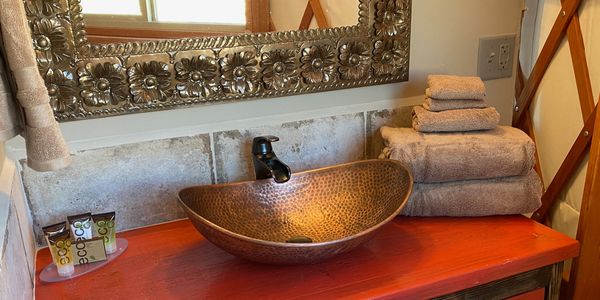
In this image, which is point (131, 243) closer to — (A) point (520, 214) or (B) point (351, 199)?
(B) point (351, 199)

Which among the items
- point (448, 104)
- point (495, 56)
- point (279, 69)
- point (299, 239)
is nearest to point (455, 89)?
point (448, 104)

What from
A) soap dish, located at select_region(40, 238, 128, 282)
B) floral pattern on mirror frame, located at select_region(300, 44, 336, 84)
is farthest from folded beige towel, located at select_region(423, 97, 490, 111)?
soap dish, located at select_region(40, 238, 128, 282)

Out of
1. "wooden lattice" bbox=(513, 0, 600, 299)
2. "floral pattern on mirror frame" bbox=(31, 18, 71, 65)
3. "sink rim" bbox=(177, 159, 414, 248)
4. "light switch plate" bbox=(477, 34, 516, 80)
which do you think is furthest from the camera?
"light switch plate" bbox=(477, 34, 516, 80)

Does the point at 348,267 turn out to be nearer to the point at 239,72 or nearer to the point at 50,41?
the point at 239,72

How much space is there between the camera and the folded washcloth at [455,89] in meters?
1.32

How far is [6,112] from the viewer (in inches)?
27.2

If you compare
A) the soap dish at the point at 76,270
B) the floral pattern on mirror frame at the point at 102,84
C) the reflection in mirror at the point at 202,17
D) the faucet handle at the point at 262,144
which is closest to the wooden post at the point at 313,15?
the reflection in mirror at the point at 202,17

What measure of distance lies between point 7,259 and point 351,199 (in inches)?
30.4

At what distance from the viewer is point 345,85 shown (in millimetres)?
1403

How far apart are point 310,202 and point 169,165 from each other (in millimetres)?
A: 363

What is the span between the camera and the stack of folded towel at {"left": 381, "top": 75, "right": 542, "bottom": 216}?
4.19 feet

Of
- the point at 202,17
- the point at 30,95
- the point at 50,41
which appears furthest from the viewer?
the point at 202,17

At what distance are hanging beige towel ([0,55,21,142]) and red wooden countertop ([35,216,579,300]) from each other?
18.9 inches

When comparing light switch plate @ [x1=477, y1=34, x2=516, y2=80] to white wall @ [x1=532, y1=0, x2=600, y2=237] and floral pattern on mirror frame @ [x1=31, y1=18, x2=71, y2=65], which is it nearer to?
white wall @ [x1=532, y1=0, x2=600, y2=237]
